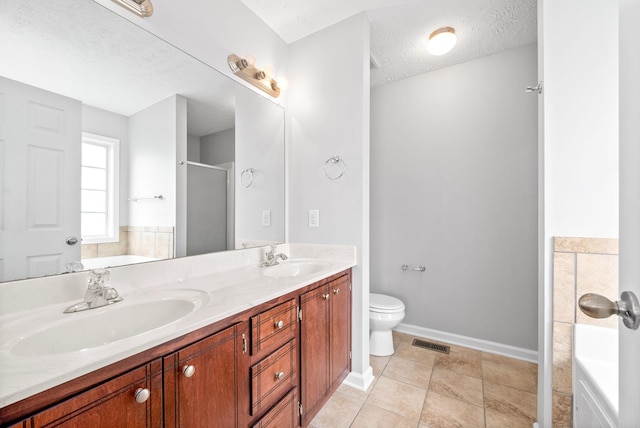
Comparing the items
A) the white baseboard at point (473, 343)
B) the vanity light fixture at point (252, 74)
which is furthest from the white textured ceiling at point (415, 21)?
the white baseboard at point (473, 343)

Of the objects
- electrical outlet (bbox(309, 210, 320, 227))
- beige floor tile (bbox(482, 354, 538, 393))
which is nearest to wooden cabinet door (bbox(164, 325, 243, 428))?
electrical outlet (bbox(309, 210, 320, 227))

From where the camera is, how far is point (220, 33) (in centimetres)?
149

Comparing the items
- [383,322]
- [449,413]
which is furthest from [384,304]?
[449,413]

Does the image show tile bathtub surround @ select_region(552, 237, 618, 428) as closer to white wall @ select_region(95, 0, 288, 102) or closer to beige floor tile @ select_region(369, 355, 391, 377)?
beige floor tile @ select_region(369, 355, 391, 377)

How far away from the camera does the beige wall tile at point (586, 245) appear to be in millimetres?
1122

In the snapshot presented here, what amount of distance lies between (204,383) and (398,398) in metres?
1.32

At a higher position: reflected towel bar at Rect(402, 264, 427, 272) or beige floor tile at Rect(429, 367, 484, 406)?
reflected towel bar at Rect(402, 264, 427, 272)

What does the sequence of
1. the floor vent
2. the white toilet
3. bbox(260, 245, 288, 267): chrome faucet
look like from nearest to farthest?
bbox(260, 245, 288, 267): chrome faucet, the white toilet, the floor vent

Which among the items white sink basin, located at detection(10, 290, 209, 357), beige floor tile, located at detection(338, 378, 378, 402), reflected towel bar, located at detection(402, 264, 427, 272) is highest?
white sink basin, located at detection(10, 290, 209, 357)

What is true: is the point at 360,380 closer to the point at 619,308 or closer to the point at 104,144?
the point at 619,308

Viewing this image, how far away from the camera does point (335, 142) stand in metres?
1.80

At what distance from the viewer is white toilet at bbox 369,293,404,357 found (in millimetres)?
1986

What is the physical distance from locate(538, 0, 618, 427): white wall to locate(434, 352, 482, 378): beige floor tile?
0.65 metres

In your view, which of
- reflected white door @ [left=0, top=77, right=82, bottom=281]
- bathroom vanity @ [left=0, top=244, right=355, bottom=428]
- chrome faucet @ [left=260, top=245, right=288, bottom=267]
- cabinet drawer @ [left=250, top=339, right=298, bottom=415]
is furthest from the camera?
chrome faucet @ [left=260, top=245, right=288, bottom=267]
